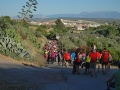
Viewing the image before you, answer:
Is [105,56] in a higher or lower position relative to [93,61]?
higher

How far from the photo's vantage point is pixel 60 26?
13512 cm

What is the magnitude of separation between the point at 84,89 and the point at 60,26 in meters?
124

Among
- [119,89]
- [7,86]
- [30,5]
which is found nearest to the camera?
[119,89]

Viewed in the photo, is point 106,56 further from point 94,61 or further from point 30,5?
point 30,5

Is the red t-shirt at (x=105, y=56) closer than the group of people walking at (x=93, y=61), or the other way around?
the group of people walking at (x=93, y=61)

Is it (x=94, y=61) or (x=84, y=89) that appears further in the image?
(x=94, y=61)

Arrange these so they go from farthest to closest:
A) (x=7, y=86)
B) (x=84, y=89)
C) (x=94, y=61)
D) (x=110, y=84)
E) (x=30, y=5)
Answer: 1. (x=30, y=5)
2. (x=94, y=61)
3. (x=84, y=89)
4. (x=7, y=86)
5. (x=110, y=84)

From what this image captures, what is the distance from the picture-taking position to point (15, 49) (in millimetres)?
23875

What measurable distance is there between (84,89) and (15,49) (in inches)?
526

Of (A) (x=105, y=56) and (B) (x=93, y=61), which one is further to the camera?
(A) (x=105, y=56)

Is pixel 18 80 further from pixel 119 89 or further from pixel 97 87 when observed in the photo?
pixel 119 89

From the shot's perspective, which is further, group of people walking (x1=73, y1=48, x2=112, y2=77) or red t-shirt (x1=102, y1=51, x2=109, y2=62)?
red t-shirt (x1=102, y1=51, x2=109, y2=62)

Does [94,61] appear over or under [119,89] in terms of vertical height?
under

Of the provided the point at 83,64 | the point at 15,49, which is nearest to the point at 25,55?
the point at 15,49
